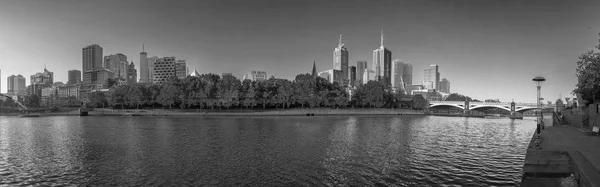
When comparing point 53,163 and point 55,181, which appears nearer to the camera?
point 55,181

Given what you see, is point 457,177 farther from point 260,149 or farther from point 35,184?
point 35,184

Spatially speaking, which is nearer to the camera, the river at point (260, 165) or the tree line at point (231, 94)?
the river at point (260, 165)

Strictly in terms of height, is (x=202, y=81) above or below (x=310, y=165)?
above

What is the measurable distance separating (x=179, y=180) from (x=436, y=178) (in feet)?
59.3

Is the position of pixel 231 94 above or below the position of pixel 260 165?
above

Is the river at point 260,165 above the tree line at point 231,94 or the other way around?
the other way around

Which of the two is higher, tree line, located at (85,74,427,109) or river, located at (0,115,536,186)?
tree line, located at (85,74,427,109)

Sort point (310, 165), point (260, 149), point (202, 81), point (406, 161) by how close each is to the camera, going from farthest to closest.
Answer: point (202, 81) → point (260, 149) → point (406, 161) → point (310, 165)

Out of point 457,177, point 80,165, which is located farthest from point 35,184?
point 457,177

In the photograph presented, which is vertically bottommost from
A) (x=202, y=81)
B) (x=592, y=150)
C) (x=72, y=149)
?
(x=72, y=149)

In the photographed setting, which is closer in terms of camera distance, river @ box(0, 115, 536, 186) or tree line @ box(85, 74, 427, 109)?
river @ box(0, 115, 536, 186)

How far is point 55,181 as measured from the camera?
2102 cm

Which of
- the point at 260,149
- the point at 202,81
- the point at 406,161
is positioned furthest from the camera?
the point at 202,81

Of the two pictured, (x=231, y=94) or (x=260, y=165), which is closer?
(x=260, y=165)
